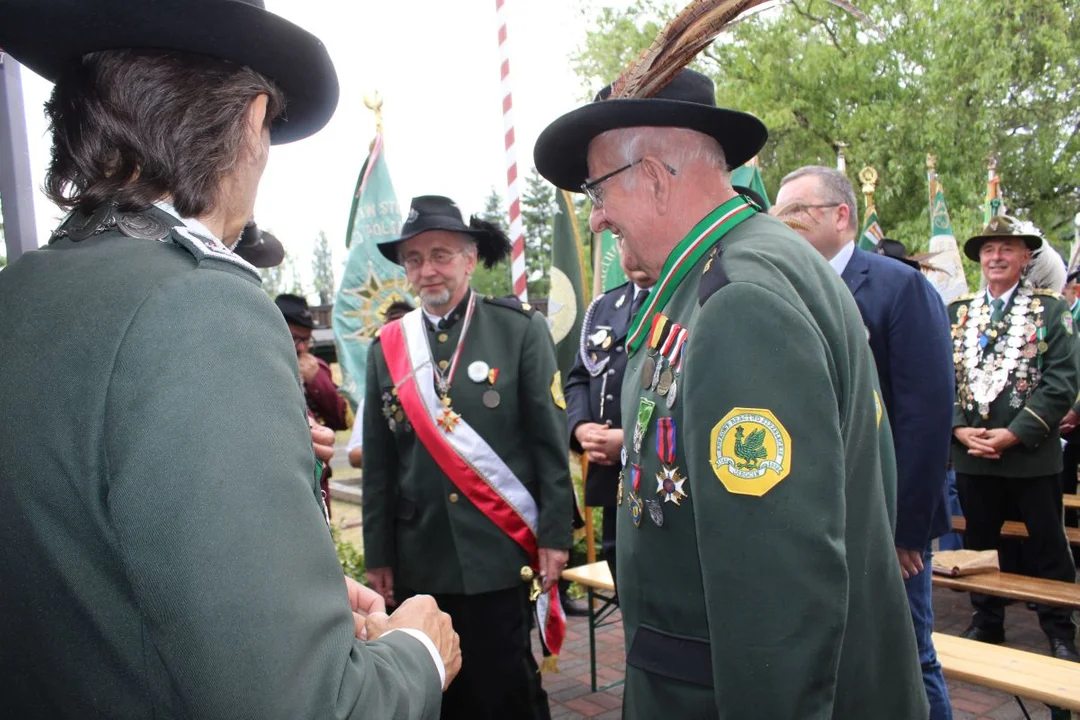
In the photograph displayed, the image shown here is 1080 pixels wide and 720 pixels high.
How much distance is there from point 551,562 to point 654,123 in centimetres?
225

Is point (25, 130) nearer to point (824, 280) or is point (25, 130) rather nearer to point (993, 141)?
point (824, 280)

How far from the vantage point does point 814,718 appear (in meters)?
1.45

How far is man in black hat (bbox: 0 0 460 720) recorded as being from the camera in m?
0.98

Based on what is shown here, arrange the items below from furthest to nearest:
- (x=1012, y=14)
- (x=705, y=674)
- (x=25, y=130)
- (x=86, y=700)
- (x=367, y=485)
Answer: (x=1012, y=14)
(x=367, y=485)
(x=25, y=130)
(x=705, y=674)
(x=86, y=700)

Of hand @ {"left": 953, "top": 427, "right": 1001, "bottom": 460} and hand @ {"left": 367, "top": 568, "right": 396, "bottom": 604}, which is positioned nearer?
hand @ {"left": 367, "top": 568, "right": 396, "bottom": 604}

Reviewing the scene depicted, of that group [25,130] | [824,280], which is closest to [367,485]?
[25,130]

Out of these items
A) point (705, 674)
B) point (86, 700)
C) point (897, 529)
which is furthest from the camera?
point (897, 529)

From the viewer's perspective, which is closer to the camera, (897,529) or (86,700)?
(86,700)

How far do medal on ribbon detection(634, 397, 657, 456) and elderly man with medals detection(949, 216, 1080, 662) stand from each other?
428 centimetres

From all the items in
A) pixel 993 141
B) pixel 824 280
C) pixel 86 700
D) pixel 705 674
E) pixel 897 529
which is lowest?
pixel 897 529

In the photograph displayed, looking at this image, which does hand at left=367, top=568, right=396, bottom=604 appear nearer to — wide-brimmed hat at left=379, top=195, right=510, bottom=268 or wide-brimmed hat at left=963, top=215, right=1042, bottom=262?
wide-brimmed hat at left=379, top=195, right=510, bottom=268

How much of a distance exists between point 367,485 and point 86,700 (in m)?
2.66

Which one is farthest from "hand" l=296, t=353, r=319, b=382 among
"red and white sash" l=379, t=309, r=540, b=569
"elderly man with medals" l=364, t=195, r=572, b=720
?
"red and white sash" l=379, t=309, r=540, b=569

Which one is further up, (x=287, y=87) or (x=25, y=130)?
(x=25, y=130)
